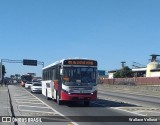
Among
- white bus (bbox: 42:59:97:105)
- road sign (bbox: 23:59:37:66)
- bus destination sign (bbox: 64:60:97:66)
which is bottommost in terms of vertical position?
white bus (bbox: 42:59:97:105)

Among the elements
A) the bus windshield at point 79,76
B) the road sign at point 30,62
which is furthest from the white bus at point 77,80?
the road sign at point 30,62

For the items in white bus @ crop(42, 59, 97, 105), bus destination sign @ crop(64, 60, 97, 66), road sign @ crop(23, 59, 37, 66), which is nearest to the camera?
white bus @ crop(42, 59, 97, 105)

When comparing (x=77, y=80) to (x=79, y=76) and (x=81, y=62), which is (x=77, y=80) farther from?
(x=81, y=62)

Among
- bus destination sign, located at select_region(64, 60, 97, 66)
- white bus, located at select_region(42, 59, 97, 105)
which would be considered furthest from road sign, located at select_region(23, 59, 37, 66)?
bus destination sign, located at select_region(64, 60, 97, 66)

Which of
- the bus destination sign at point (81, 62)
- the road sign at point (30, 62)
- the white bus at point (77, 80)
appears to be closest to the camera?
the white bus at point (77, 80)

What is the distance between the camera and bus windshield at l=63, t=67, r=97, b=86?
84.3ft

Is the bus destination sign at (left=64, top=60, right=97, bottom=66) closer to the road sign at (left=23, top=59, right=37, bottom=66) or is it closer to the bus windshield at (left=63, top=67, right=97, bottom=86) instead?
the bus windshield at (left=63, top=67, right=97, bottom=86)

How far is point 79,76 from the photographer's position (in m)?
25.8

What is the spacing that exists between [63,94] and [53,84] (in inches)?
164

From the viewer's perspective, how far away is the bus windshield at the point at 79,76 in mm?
25688

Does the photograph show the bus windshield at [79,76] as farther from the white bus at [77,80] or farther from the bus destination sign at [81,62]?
the bus destination sign at [81,62]

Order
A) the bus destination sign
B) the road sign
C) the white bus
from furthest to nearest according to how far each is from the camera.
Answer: the road sign < the bus destination sign < the white bus

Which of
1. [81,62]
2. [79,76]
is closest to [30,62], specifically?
[81,62]

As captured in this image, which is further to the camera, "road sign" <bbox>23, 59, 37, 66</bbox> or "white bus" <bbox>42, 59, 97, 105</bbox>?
"road sign" <bbox>23, 59, 37, 66</bbox>
